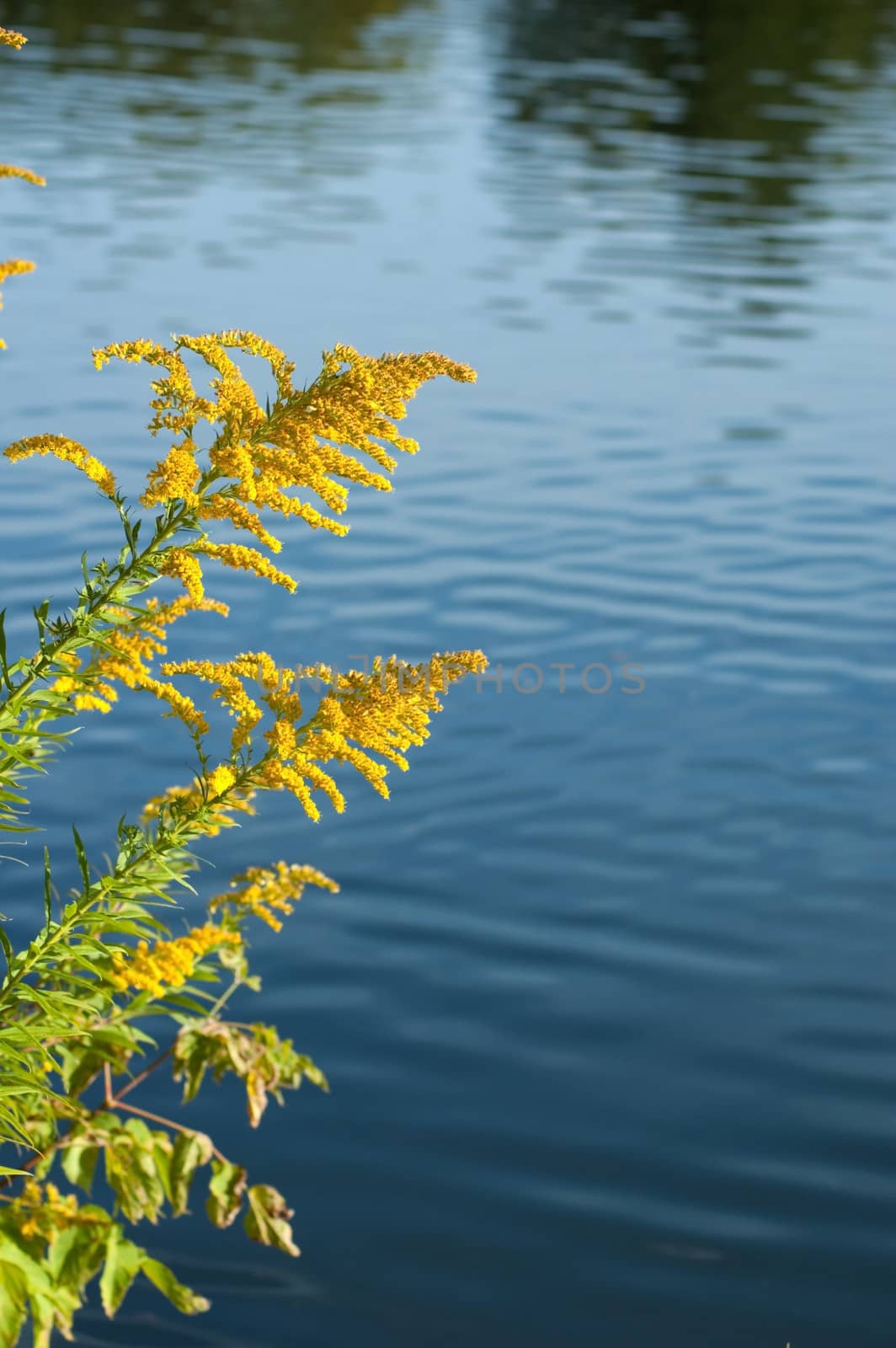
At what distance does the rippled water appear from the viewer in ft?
24.9

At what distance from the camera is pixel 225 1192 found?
5.73 m

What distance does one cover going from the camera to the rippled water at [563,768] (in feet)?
24.9

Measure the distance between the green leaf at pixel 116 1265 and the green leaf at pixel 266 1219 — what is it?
62cm

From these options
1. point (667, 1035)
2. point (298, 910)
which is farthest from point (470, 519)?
point (667, 1035)

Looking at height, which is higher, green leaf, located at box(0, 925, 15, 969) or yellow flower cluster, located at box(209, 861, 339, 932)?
green leaf, located at box(0, 925, 15, 969)

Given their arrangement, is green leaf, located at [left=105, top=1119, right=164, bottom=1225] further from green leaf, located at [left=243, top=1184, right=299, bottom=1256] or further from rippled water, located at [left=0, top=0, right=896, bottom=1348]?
rippled water, located at [left=0, top=0, right=896, bottom=1348]

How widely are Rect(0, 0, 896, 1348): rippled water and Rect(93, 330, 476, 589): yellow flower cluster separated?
12.6ft

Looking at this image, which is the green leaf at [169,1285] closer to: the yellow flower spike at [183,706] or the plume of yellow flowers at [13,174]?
the yellow flower spike at [183,706]

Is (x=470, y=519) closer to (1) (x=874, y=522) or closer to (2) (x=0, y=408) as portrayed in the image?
A: (1) (x=874, y=522)

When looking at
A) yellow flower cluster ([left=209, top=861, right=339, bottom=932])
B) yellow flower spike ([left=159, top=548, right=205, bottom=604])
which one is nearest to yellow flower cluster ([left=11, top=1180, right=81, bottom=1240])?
yellow flower cluster ([left=209, top=861, right=339, bottom=932])

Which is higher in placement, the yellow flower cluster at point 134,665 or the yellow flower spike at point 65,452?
the yellow flower spike at point 65,452

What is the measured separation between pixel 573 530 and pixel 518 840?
707 centimetres

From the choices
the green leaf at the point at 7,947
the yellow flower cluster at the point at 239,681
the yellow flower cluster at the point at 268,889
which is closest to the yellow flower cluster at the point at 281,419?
the yellow flower cluster at the point at 239,681

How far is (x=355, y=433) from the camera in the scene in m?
4.80
